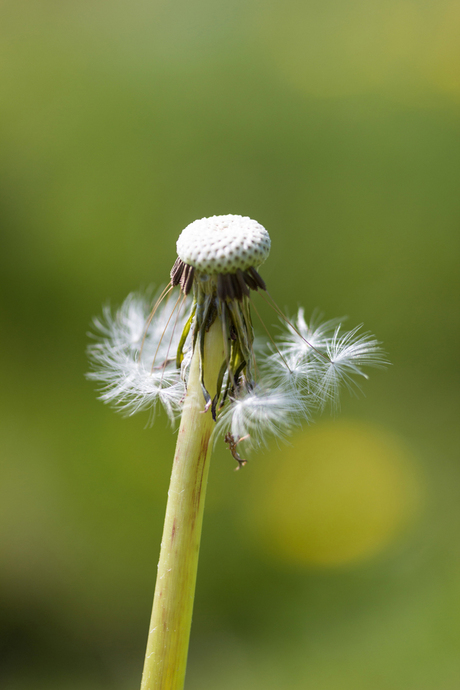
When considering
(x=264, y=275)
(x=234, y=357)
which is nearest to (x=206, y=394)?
(x=234, y=357)

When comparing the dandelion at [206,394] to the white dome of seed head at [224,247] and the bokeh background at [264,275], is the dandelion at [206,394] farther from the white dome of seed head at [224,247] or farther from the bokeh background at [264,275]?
the bokeh background at [264,275]

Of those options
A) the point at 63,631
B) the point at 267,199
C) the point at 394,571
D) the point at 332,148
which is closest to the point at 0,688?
the point at 63,631

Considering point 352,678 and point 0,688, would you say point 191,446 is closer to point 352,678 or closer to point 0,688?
point 352,678

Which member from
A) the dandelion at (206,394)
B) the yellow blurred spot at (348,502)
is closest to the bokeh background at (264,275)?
the yellow blurred spot at (348,502)

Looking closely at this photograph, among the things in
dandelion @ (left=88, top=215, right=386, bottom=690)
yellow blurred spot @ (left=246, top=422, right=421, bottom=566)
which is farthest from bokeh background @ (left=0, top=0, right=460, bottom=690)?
dandelion @ (left=88, top=215, right=386, bottom=690)

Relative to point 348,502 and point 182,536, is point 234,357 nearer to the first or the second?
point 182,536

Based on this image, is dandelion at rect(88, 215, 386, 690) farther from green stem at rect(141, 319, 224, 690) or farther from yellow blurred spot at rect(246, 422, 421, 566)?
yellow blurred spot at rect(246, 422, 421, 566)

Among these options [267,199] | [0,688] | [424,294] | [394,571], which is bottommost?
[0,688]
